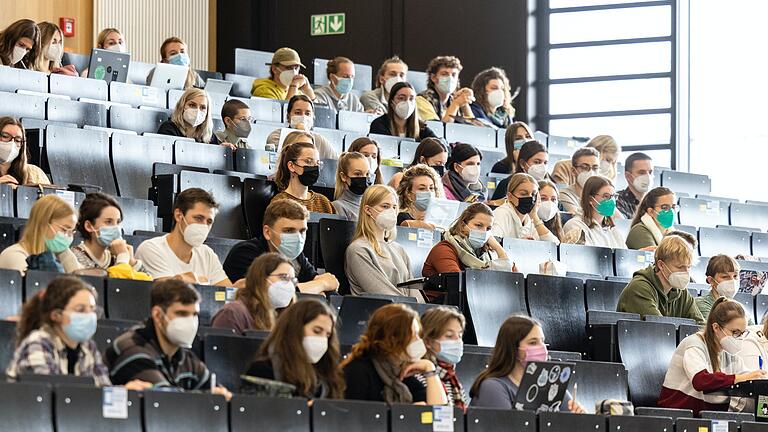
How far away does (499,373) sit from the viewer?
455cm

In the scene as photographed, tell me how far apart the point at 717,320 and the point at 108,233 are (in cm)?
227

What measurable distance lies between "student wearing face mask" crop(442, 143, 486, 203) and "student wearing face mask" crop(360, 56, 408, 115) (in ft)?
5.64

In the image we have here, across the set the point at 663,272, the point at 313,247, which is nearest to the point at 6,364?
the point at 313,247

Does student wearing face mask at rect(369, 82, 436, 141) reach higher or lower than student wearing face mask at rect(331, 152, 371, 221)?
higher

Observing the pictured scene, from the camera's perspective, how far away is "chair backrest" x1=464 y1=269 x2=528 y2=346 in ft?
18.0

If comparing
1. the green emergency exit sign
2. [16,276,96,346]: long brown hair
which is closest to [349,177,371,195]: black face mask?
[16,276,96,346]: long brown hair

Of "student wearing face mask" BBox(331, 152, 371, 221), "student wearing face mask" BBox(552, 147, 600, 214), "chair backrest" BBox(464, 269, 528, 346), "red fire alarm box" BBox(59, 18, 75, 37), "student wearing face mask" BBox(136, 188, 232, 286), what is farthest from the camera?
"red fire alarm box" BBox(59, 18, 75, 37)

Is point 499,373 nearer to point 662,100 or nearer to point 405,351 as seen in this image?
point 405,351

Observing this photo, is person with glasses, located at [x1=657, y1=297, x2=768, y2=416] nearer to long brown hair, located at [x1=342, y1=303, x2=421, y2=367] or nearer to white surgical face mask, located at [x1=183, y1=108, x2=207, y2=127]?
long brown hair, located at [x1=342, y1=303, x2=421, y2=367]

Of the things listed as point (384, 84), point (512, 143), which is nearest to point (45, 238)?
point (512, 143)

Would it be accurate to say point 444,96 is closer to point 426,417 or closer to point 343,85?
point 343,85

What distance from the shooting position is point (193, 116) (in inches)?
265

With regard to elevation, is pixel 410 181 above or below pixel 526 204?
above

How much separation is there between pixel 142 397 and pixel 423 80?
279 inches
